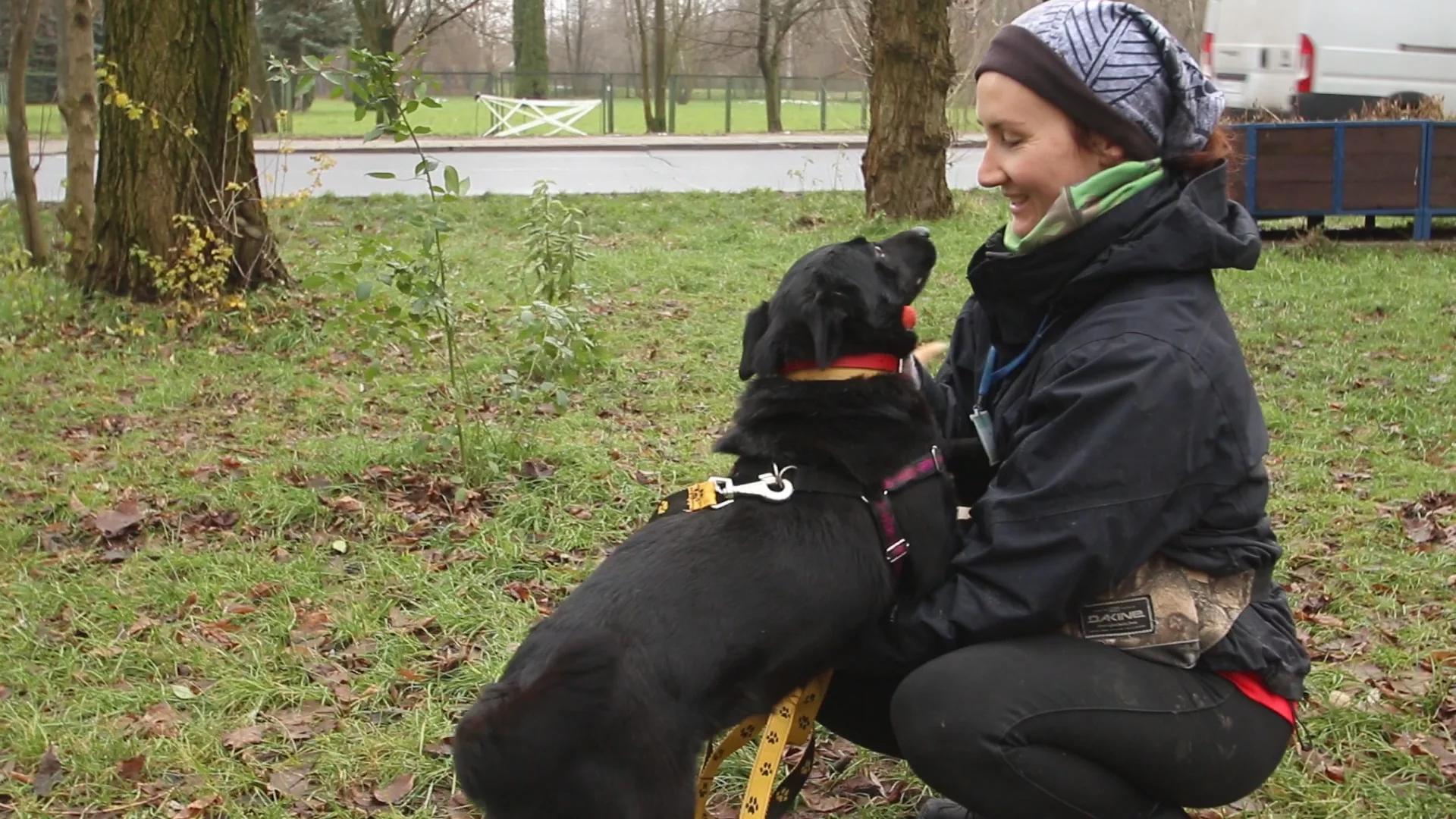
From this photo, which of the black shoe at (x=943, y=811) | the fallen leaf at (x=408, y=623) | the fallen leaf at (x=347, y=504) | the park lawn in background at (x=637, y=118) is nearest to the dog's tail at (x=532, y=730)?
the black shoe at (x=943, y=811)

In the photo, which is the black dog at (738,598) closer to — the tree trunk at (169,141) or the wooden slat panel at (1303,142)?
the tree trunk at (169,141)

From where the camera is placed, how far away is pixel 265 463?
4969mm

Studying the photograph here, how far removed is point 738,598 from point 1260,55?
1190cm

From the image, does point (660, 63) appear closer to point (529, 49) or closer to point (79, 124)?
point (529, 49)

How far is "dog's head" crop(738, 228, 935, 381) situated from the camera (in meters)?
2.68

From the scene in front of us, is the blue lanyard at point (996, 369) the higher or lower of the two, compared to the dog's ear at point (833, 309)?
lower

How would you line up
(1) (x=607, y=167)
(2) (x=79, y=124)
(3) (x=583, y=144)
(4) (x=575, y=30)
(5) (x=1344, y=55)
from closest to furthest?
(2) (x=79, y=124)
(5) (x=1344, y=55)
(1) (x=607, y=167)
(3) (x=583, y=144)
(4) (x=575, y=30)

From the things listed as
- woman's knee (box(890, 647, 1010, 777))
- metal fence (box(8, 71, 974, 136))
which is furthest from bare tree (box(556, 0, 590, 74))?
woman's knee (box(890, 647, 1010, 777))

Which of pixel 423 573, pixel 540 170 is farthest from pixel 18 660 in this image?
pixel 540 170

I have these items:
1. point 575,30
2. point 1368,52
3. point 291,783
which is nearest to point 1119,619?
point 291,783

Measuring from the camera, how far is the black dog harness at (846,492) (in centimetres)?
238

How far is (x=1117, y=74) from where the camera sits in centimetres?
218

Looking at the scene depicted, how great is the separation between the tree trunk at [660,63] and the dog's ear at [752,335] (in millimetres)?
27723

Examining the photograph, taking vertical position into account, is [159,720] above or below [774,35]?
below
